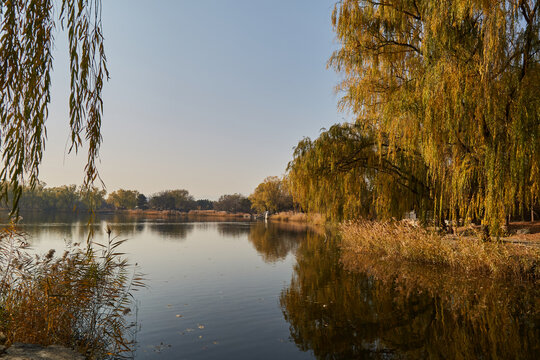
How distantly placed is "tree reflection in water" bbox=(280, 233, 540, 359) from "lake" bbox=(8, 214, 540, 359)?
0.06ft

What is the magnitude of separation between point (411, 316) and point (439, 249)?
18.2 feet

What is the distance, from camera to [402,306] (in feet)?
24.7

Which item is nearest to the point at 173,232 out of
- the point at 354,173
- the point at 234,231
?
the point at 234,231

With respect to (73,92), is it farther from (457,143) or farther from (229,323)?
(457,143)

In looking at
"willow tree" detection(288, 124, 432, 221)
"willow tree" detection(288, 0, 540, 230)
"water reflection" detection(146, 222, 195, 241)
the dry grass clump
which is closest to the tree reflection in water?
the dry grass clump

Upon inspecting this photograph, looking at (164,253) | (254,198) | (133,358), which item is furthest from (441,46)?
(254,198)

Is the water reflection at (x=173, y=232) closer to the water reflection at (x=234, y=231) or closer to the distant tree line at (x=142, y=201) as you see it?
the water reflection at (x=234, y=231)

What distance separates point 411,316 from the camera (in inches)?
271

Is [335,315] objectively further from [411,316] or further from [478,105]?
[478,105]

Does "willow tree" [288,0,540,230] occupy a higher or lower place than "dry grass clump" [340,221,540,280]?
higher

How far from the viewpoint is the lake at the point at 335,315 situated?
5387 millimetres

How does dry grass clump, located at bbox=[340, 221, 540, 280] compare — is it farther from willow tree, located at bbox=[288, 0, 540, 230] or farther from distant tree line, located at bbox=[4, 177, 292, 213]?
distant tree line, located at bbox=[4, 177, 292, 213]

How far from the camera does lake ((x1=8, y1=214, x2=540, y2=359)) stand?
5.39 meters

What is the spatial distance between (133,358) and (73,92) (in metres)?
3.89
